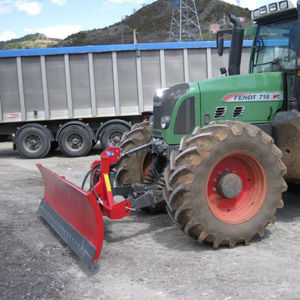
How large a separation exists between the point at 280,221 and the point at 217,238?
1440 mm

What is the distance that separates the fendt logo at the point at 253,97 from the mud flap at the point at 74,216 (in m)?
2.09

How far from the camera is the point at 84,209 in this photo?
13.6 ft

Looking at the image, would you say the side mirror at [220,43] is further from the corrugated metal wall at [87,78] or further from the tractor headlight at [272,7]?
the corrugated metal wall at [87,78]

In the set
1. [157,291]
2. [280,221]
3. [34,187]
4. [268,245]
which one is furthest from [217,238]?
[34,187]

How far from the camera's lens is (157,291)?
11.0 feet

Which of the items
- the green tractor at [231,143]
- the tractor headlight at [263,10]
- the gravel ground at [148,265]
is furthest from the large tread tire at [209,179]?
the tractor headlight at [263,10]

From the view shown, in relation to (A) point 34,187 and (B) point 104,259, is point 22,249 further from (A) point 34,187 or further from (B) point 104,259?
(A) point 34,187

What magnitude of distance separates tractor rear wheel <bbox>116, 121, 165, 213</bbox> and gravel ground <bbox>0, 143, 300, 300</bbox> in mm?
525

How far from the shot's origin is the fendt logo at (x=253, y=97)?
4.90 meters

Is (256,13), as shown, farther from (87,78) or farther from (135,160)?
(87,78)

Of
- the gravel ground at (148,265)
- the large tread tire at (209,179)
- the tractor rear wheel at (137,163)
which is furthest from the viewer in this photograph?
the tractor rear wheel at (137,163)

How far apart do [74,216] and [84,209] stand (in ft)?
1.24

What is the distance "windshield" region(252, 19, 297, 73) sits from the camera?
17.1 ft

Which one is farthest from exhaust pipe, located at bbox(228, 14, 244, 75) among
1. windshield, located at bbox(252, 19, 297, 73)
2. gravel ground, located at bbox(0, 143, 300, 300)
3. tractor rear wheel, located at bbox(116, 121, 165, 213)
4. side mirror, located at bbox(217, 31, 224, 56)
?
gravel ground, located at bbox(0, 143, 300, 300)
